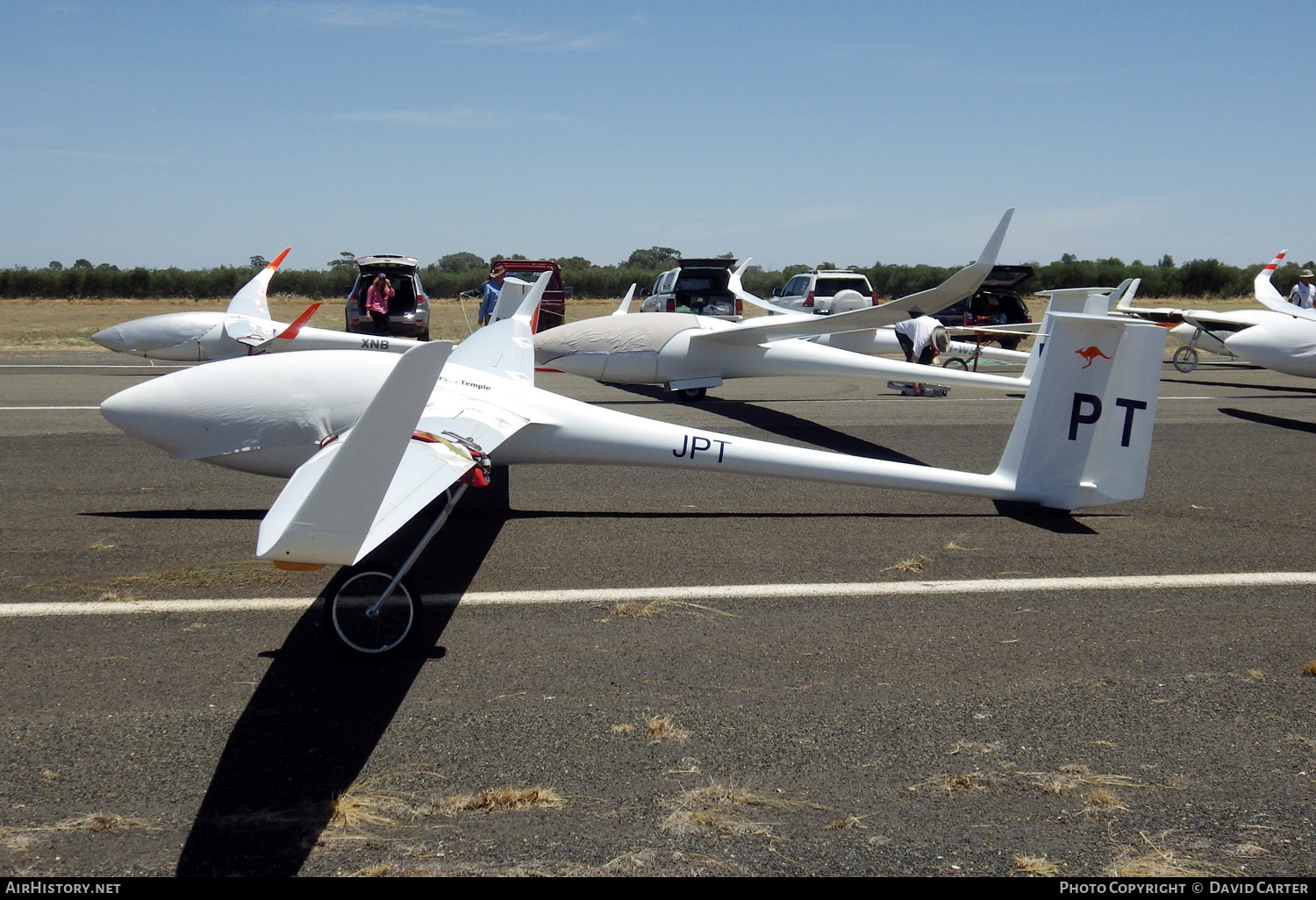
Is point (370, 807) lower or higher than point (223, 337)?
lower

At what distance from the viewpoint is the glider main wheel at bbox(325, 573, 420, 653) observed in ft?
15.9

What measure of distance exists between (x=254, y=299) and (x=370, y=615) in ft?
45.3

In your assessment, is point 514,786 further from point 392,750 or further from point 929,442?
point 929,442

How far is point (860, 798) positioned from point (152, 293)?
221 feet

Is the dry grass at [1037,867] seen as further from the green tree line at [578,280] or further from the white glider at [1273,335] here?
the green tree line at [578,280]

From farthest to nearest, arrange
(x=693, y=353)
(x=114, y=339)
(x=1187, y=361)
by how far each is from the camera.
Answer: (x=1187, y=361), (x=114, y=339), (x=693, y=353)

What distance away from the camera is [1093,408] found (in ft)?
23.5

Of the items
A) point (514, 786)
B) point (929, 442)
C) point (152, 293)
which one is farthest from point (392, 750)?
point (152, 293)

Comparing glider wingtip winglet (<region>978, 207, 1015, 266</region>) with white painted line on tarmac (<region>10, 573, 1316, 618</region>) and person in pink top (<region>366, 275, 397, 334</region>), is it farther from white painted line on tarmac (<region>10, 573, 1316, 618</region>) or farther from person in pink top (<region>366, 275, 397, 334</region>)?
person in pink top (<region>366, 275, 397, 334</region>)

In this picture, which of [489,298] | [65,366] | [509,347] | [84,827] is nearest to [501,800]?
[84,827]

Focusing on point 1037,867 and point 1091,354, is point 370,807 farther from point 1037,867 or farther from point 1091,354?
point 1091,354

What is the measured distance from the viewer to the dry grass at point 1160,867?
10.5 ft

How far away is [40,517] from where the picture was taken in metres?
7.43

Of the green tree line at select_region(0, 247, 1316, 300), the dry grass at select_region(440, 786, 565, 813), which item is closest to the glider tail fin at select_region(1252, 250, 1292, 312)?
the dry grass at select_region(440, 786, 565, 813)
